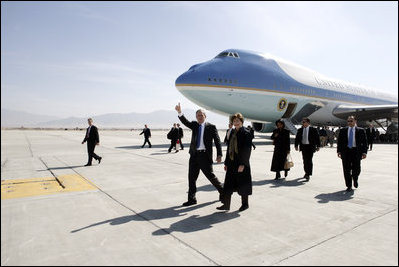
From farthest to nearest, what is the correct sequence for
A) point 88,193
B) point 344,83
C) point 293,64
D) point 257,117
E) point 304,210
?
point 344,83 → point 293,64 → point 257,117 → point 88,193 → point 304,210

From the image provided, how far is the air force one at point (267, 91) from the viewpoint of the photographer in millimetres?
16844

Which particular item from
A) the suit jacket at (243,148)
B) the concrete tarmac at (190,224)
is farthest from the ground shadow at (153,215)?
the suit jacket at (243,148)

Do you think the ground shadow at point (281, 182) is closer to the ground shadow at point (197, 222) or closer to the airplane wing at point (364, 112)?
the ground shadow at point (197, 222)

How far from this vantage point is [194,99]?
16.9m

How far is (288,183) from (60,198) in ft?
17.4

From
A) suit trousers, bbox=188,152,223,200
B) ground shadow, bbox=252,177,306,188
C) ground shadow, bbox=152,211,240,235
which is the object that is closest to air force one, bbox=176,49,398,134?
ground shadow, bbox=252,177,306,188

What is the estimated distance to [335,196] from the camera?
18.3 ft

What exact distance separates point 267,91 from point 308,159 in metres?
11.8

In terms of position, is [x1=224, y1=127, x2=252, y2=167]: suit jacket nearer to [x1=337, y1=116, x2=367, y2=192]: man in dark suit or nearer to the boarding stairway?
[x1=337, y1=116, x2=367, y2=192]: man in dark suit

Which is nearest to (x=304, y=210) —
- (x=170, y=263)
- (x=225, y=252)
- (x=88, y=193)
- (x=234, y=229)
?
(x=234, y=229)

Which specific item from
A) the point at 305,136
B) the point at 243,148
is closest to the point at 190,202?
the point at 243,148

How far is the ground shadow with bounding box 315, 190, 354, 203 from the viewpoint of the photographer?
17.5 feet

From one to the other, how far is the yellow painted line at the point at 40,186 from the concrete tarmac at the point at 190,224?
0.07 ft

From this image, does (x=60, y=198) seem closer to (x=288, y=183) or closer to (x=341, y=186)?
(x=288, y=183)
